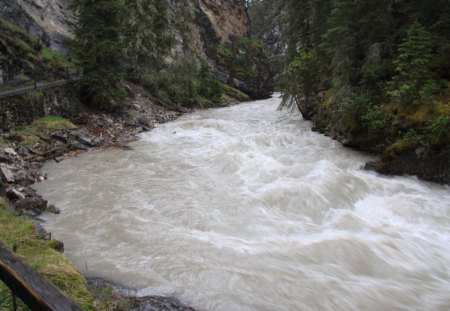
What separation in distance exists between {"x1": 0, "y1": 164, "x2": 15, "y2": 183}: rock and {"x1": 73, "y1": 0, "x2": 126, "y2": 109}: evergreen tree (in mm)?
9070

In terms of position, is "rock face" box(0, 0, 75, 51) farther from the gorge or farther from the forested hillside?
the forested hillside

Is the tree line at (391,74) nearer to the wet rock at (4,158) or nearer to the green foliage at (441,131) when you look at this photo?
the green foliage at (441,131)

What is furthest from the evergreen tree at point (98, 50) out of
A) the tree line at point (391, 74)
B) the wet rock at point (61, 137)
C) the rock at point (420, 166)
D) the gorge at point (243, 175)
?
the rock at point (420, 166)

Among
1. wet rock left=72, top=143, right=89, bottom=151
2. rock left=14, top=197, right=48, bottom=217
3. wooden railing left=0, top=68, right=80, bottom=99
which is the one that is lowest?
wet rock left=72, top=143, right=89, bottom=151

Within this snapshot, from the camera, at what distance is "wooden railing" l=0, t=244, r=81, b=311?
79.4 inches

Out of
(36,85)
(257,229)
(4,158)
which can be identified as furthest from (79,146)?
(257,229)

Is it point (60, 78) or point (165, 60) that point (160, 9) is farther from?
point (60, 78)

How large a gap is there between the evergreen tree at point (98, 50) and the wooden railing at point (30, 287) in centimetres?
1758

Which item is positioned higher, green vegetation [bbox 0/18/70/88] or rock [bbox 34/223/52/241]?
green vegetation [bbox 0/18/70/88]

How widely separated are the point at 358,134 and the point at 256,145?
4013 mm

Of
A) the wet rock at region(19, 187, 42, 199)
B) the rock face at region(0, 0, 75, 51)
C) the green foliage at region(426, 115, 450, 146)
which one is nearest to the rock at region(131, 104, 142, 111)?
the rock face at region(0, 0, 75, 51)

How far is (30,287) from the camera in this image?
2090 mm

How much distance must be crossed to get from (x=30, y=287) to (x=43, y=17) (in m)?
26.9

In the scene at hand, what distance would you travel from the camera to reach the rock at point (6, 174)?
32.0ft
